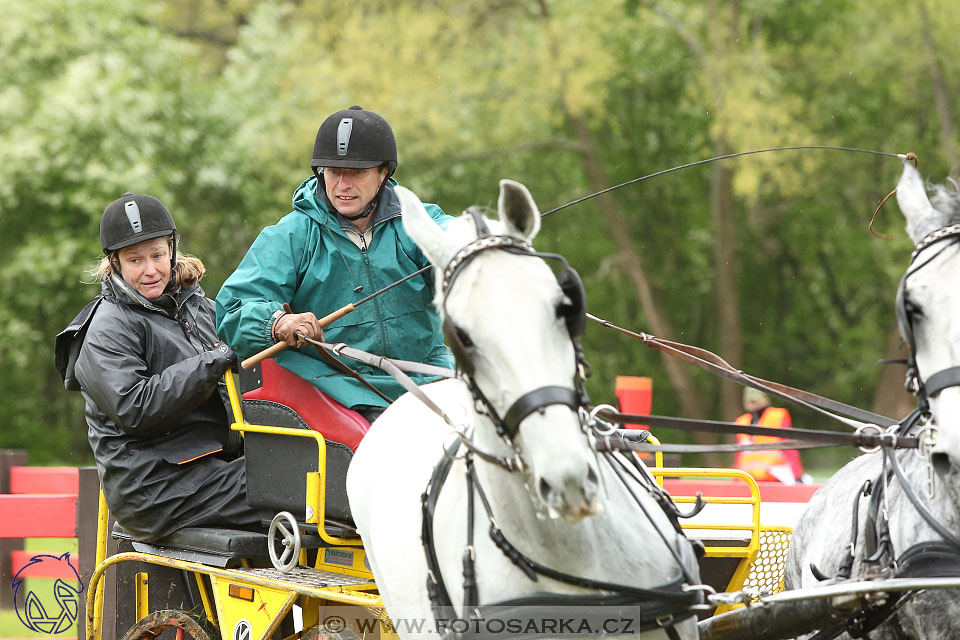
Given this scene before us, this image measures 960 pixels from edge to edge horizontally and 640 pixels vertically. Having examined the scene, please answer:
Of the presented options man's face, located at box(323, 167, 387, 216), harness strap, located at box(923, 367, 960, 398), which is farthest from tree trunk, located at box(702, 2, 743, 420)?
harness strap, located at box(923, 367, 960, 398)

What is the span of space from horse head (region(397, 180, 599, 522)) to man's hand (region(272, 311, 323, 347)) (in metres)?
1.10

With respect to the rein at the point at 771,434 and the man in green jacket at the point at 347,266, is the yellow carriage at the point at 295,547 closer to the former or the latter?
the man in green jacket at the point at 347,266

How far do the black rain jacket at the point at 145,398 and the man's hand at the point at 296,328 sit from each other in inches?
25.6

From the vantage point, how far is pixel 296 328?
379cm

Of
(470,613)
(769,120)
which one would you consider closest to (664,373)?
(769,120)

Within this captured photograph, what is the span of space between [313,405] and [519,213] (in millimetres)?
1608

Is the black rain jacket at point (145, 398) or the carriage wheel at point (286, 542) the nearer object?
the carriage wheel at point (286, 542)

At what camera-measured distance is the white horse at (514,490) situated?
8.29ft

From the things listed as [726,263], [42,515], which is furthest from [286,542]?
[726,263]

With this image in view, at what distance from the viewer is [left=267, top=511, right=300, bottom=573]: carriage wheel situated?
3953mm

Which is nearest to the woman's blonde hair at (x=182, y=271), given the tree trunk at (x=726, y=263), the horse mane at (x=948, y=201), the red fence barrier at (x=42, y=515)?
the red fence barrier at (x=42, y=515)

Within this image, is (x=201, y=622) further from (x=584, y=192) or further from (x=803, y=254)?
(x=803, y=254)

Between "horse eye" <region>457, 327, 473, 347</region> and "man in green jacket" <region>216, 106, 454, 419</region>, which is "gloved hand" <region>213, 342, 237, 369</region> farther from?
"horse eye" <region>457, 327, 473, 347</region>

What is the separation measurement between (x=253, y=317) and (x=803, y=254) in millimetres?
17310
